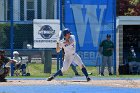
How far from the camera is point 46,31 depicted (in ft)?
73.8

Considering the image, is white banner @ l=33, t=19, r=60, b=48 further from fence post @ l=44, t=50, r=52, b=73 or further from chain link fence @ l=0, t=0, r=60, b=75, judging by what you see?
fence post @ l=44, t=50, r=52, b=73

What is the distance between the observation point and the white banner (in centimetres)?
2244

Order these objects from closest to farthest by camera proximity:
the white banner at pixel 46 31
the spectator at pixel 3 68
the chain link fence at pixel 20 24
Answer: the spectator at pixel 3 68
the white banner at pixel 46 31
the chain link fence at pixel 20 24

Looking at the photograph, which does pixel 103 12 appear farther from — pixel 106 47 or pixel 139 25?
pixel 139 25

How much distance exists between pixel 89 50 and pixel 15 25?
3.66 m

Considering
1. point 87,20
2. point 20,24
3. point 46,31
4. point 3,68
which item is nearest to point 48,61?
point 46,31

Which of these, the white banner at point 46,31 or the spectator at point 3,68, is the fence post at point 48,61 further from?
the spectator at point 3,68

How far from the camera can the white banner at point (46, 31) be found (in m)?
22.4

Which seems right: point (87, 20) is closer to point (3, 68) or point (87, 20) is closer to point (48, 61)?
point (48, 61)

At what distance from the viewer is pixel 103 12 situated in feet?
76.1

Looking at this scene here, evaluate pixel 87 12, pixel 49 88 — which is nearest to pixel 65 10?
pixel 87 12

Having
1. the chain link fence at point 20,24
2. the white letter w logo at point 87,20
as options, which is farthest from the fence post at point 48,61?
the white letter w logo at point 87,20

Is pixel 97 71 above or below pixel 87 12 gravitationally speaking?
below

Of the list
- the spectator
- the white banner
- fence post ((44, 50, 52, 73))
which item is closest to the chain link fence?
fence post ((44, 50, 52, 73))
